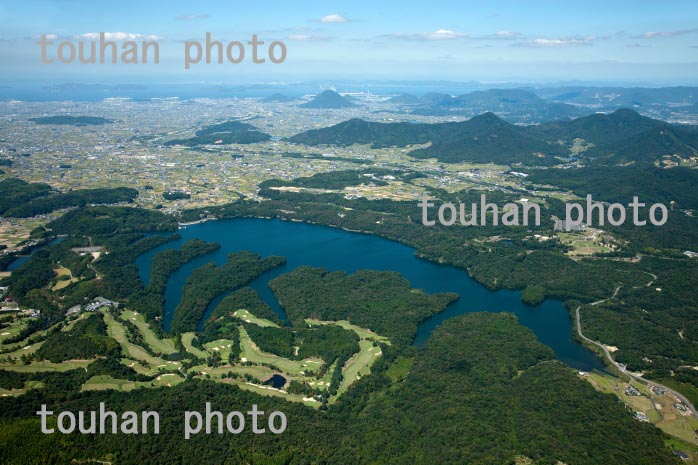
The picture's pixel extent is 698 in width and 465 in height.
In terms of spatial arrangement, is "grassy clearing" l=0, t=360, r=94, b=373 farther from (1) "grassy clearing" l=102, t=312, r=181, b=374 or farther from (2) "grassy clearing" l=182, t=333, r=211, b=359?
(2) "grassy clearing" l=182, t=333, r=211, b=359

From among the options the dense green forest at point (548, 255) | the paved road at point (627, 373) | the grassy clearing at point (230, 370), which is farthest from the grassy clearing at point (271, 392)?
the dense green forest at point (548, 255)

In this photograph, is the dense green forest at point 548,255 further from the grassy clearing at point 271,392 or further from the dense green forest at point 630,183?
the grassy clearing at point 271,392

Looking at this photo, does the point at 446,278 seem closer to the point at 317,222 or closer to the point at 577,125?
the point at 317,222

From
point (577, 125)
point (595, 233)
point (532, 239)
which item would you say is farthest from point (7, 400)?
point (577, 125)

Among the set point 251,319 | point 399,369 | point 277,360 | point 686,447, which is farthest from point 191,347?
point 686,447

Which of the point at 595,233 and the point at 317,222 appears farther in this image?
the point at 317,222

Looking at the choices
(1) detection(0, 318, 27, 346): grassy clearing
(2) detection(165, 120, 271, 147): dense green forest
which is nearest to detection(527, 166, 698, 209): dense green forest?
(2) detection(165, 120, 271, 147): dense green forest
